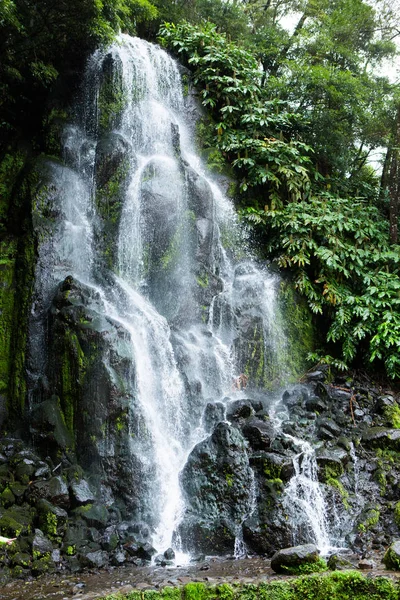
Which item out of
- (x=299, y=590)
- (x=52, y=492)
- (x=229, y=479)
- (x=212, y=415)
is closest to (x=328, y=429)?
(x=212, y=415)

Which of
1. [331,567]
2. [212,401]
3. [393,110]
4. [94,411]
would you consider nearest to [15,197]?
[94,411]

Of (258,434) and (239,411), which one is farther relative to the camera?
(239,411)

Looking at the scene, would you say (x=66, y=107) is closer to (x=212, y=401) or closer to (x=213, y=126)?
(x=213, y=126)

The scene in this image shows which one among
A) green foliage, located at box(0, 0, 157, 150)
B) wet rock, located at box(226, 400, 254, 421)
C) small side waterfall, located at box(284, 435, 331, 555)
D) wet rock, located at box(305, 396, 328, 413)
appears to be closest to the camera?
small side waterfall, located at box(284, 435, 331, 555)

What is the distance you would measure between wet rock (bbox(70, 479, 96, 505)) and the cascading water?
0.51 meters

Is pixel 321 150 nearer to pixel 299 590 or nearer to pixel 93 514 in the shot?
pixel 93 514

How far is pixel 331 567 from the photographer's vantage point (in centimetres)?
582

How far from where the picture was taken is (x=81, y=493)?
7.77m

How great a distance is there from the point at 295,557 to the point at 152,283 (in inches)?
262

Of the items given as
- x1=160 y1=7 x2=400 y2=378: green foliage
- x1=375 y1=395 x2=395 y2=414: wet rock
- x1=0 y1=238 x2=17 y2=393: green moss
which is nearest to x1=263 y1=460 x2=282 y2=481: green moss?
x1=375 y1=395 x2=395 y2=414: wet rock

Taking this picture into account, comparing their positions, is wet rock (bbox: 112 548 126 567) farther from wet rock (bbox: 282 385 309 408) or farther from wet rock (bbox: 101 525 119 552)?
wet rock (bbox: 282 385 309 408)

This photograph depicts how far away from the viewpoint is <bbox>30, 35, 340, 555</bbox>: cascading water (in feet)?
28.1

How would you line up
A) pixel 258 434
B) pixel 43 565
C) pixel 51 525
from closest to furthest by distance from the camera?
pixel 43 565
pixel 51 525
pixel 258 434

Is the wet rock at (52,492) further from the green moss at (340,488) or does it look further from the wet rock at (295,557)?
the green moss at (340,488)
